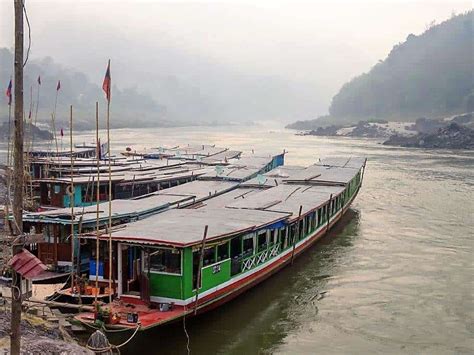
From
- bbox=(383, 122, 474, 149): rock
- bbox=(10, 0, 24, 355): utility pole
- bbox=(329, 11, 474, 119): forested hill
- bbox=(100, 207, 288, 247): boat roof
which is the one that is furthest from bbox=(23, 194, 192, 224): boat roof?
bbox=(329, 11, 474, 119): forested hill

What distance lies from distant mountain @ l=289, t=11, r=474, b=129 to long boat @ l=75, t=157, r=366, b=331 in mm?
142777

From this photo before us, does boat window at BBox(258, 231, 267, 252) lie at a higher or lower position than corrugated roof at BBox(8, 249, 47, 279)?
lower

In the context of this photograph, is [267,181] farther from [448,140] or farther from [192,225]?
[448,140]

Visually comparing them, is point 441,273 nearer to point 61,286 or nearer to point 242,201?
point 242,201

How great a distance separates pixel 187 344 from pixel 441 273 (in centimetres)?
1127

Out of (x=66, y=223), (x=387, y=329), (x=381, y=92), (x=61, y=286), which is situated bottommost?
(x=387, y=329)

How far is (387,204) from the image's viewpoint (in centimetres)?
3400

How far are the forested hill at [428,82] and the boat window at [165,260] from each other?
149 m

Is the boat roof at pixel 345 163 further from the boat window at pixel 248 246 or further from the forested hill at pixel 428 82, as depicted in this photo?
the forested hill at pixel 428 82

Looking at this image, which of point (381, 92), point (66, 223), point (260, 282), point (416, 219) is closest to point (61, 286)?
point (66, 223)

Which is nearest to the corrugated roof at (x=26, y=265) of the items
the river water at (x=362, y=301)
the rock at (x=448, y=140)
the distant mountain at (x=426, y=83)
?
the river water at (x=362, y=301)

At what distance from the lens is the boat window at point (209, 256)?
45.8 ft

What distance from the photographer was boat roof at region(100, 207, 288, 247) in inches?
516

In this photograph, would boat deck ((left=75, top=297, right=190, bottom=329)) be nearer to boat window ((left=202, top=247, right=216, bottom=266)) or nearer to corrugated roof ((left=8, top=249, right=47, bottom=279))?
boat window ((left=202, top=247, right=216, bottom=266))
